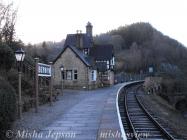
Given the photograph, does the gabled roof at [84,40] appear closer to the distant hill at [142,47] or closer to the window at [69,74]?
the window at [69,74]

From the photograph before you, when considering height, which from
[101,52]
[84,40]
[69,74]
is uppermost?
[84,40]

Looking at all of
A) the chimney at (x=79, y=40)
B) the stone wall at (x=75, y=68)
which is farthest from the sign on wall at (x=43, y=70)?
the chimney at (x=79, y=40)

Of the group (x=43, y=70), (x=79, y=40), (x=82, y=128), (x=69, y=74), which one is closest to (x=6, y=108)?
(x=82, y=128)

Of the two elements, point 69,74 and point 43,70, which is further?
point 69,74

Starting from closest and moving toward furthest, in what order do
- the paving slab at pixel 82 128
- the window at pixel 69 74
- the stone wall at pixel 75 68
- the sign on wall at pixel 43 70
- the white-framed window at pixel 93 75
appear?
the paving slab at pixel 82 128
the sign on wall at pixel 43 70
the stone wall at pixel 75 68
the window at pixel 69 74
the white-framed window at pixel 93 75

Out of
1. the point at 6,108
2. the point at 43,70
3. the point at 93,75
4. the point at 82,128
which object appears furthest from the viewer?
the point at 93,75

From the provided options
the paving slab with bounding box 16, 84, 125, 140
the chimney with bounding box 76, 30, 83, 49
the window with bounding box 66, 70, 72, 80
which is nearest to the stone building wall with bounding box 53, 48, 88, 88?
the window with bounding box 66, 70, 72, 80

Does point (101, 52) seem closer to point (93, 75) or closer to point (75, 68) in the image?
point (93, 75)

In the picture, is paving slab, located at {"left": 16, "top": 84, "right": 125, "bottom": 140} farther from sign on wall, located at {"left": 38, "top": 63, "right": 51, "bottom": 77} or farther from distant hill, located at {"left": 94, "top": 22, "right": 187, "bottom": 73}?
distant hill, located at {"left": 94, "top": 22, "right": 187, "bottom": 73}

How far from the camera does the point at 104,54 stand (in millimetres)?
72000

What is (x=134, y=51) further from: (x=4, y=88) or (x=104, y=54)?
(x=4, y=88)

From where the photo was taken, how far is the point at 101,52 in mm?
72062

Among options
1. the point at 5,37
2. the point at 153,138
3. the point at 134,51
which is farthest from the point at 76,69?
the point at 134,51

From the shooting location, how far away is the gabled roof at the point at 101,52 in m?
70.9
